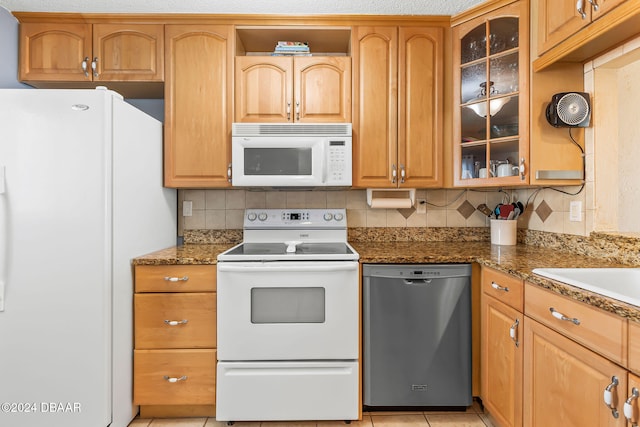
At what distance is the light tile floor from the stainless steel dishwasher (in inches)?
3.9

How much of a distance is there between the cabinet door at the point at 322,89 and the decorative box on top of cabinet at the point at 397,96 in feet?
0.22

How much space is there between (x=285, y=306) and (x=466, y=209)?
1.46m

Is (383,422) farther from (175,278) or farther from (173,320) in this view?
(175,278)

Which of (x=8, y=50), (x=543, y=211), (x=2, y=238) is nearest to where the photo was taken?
(x=2, y=238)

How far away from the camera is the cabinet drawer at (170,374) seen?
5.83 ft

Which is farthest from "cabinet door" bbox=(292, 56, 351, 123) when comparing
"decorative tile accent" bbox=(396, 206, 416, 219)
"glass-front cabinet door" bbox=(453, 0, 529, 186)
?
"decorative tile accent" bbox=(396, 206, 416, 219)

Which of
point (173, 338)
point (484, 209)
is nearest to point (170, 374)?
point (173, 338)

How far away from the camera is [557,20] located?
1.62 m

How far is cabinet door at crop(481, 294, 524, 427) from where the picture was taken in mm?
1460

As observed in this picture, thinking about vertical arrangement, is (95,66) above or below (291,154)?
above

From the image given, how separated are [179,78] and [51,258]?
3.93 ft

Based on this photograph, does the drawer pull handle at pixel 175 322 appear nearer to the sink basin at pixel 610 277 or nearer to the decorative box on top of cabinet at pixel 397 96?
the decorative box on top of cabinet at pixel 397 96

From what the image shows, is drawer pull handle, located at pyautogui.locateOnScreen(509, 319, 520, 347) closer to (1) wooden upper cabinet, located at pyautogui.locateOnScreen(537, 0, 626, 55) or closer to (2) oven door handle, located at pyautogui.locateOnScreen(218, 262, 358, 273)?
(2) oven door handle, located at pyautogui.locateOnScreen(218, 262, 358, 273)

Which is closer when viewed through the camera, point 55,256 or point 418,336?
point 55,256
